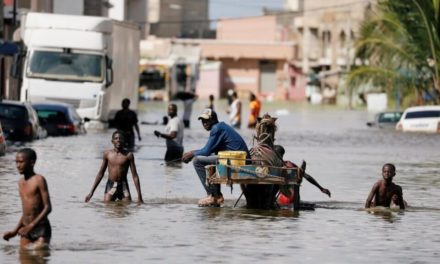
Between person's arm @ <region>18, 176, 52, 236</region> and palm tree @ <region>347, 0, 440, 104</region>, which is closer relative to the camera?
person's arm @ <region>18, 176, 52, 236</region>

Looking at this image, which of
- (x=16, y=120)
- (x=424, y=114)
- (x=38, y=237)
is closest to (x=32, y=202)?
(x=38, y=237)

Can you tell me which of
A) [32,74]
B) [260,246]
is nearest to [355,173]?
[260,246]

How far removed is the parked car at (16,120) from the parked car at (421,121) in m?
21.0

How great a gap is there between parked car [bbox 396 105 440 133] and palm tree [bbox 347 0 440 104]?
373cm

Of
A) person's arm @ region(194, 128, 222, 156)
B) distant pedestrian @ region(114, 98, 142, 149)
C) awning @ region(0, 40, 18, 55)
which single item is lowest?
distant pedestrian @ region(114, 98, 142, 149)

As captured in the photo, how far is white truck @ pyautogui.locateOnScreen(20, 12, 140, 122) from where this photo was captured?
46875mm

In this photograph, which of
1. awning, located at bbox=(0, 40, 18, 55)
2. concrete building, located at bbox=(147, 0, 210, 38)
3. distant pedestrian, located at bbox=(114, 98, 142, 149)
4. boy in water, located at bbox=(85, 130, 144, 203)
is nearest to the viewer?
boy in water, located at bbox=(85, 130, 144, 203)

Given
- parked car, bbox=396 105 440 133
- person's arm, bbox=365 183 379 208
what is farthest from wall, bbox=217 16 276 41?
person's arm, bbox=365 183 379 208

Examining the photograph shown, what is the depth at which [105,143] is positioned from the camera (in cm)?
4081

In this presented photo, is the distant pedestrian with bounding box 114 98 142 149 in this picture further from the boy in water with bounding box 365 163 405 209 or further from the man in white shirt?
the boy in water with bounding box 365 163 405 209

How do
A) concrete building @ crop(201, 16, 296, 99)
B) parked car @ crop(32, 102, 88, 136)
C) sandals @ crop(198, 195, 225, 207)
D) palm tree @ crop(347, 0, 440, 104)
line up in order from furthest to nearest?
concrete building @ crop(201, 16, 296, 99) < palm tree @ crop(347, 0, 440, 104) < parked car @ crop(32, 102, 88, 136) < sandals @ crop(198, 195, 225, 207)

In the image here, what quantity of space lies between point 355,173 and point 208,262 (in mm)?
16152

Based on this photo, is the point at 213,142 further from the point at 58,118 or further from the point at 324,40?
the point at 324,40

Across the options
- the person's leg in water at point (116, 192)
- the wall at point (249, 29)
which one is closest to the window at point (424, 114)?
the person's leg in water at point (116, 192)
